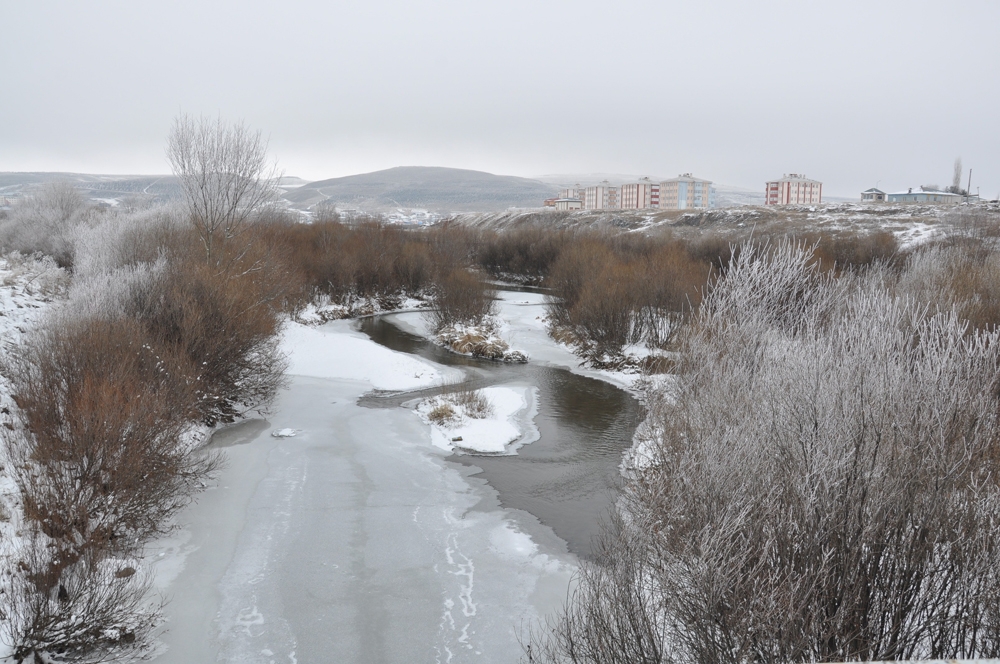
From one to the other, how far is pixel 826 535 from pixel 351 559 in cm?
658

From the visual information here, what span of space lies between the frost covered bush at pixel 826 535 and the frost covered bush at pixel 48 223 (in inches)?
1263

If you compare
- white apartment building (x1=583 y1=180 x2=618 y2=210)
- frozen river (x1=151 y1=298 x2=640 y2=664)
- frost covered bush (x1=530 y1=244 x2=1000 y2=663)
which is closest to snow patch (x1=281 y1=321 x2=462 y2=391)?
frozen river (x1=151 y1=298 x2=640 y2=664)

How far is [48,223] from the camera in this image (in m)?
35.3

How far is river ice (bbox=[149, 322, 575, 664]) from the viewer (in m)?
7.67

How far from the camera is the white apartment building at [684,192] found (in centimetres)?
11294

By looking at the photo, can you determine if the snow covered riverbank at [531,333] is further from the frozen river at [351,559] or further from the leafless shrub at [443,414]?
the frozen river at [351,559]

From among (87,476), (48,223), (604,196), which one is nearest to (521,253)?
(48,223)

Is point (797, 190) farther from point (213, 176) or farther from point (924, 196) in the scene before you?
point (213, 176)

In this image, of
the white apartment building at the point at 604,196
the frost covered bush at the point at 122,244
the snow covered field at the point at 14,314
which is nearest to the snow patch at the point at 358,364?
the frost covered bush at the point at 122,244

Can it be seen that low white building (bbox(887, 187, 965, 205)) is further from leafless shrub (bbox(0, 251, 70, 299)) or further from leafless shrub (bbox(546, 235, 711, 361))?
leafless shrub (bbox(0, 251, 70, 299))

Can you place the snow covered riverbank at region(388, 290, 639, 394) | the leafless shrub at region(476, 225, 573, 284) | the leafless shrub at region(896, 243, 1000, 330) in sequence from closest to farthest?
the leafless shrub at region(896, 243, 1000, 330) < the snow covered riverbank at region(388, 290, 639, 394) < the leafless shrub at region(476, 225, 573, 284)

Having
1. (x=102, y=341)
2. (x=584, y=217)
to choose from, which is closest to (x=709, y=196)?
(x=584, y=217)

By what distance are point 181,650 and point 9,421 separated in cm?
546

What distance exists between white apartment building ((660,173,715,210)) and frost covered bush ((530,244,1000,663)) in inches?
4237
